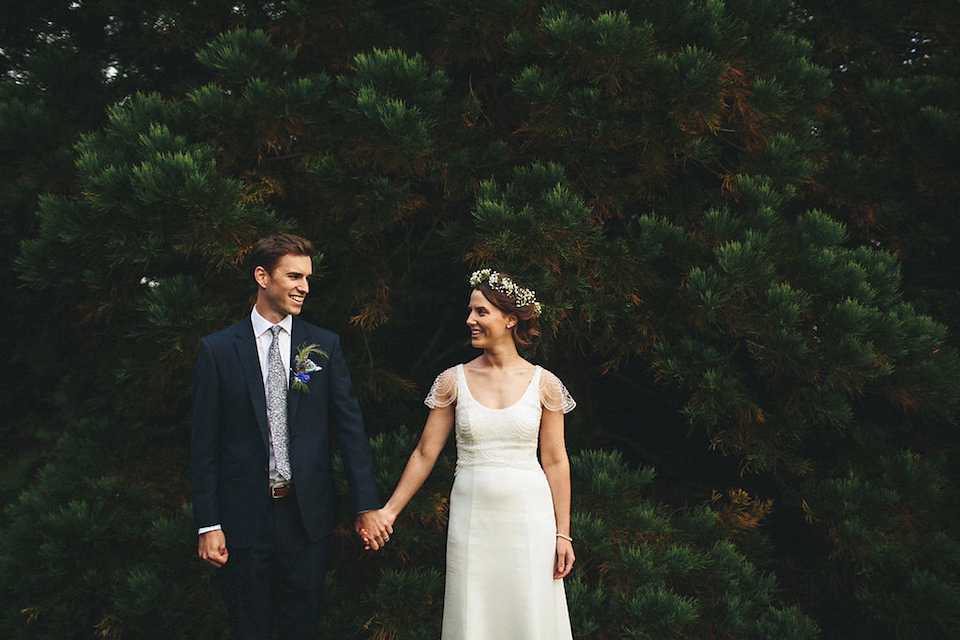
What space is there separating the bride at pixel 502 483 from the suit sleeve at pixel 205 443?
0.69 metres

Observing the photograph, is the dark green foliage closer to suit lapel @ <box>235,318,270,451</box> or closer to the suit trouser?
the suit trouser

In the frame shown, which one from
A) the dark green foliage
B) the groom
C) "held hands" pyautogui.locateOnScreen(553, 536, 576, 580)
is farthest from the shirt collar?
"held hands" pyautogui.locateOnScreen(553, 536, 576, 580)

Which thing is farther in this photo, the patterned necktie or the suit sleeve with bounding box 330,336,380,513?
the suit sleeve with bounding box 330,336,380,513

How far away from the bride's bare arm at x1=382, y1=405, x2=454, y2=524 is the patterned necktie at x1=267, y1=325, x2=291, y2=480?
48 cm

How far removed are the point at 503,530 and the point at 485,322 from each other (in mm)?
830

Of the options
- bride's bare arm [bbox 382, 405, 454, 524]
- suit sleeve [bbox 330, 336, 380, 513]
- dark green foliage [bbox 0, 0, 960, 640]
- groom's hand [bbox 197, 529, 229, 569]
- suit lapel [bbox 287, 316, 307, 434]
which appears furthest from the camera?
dark green foliage [bbox 0, 0, 960, 640]

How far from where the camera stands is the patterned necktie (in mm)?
2816

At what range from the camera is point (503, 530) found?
2883 millimetres

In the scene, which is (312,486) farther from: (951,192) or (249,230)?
(951,192)

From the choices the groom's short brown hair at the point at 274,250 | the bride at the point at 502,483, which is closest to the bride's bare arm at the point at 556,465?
the bride at the point at 502,483

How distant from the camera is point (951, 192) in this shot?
15.7 ft

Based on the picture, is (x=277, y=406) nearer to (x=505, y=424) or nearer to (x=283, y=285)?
(x=283, y=285)

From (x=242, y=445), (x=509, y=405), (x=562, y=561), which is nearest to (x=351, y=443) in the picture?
(x=242, y=445)

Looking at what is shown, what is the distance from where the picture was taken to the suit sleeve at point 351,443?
2928 millimetres
